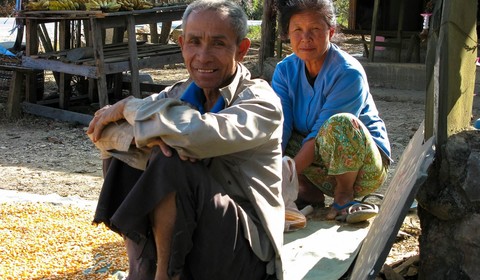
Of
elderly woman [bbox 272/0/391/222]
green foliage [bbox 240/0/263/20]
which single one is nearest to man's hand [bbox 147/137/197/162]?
elderly woman [bbox 272/0/391/222]

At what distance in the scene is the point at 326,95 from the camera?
4.10 meters

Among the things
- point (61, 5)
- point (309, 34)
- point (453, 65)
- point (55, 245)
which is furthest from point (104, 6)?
point (453, 65)

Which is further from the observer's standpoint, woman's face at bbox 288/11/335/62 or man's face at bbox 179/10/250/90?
woman's face at bbox 288/11/335/62

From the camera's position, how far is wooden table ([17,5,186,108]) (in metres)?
8.84

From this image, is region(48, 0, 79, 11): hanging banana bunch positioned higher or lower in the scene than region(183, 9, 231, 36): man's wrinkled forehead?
lower

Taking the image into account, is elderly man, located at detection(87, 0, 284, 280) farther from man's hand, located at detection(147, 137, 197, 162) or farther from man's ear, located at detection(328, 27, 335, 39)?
man's ear, located at detection(328, 27, 335, 39)

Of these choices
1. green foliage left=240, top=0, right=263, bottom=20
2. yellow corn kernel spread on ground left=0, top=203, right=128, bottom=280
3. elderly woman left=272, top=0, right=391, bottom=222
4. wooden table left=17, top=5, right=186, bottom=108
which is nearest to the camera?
yellow corn kernel spread on ground left=0, top=203, right=128, bottom=280

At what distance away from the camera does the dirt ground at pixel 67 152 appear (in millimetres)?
5871

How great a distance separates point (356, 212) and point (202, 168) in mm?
1718

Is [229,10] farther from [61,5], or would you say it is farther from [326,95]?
[61,5]

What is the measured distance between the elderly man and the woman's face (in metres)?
1.31

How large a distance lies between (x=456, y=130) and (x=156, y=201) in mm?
1276

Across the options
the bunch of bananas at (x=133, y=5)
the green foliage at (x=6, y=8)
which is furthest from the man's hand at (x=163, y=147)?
the green foliage at (x=6, y=8)

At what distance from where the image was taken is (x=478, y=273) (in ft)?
9.09
